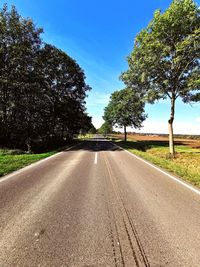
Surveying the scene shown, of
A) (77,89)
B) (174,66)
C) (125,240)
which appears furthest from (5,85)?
(125,240)

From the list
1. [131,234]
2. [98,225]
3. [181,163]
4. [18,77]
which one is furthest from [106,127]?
[131,234]

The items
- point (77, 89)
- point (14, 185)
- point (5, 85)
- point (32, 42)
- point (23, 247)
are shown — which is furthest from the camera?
point (77, 89)

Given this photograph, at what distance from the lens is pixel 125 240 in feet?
9.94

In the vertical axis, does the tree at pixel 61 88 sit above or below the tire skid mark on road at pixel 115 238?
above

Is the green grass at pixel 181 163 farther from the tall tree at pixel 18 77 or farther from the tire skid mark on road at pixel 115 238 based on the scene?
the tall tree at pixel 18 77

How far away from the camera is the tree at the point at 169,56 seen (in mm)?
12797

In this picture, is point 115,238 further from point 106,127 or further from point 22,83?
point 106,127

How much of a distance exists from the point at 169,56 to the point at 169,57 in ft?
0.26

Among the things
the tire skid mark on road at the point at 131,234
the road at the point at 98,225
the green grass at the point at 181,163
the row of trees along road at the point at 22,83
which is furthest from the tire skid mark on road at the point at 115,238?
the row of trees along road at the point at 22,83

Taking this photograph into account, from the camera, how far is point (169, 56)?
1459cm

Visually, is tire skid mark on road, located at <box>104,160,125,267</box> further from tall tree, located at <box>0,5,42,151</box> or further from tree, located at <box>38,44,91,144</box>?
tree, located at <box>38,44,91,144</box>

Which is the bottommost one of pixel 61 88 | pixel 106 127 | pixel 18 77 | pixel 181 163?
pixel 181 163

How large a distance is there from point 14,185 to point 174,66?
48.7 feet

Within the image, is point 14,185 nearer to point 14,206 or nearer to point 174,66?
point 14,206
